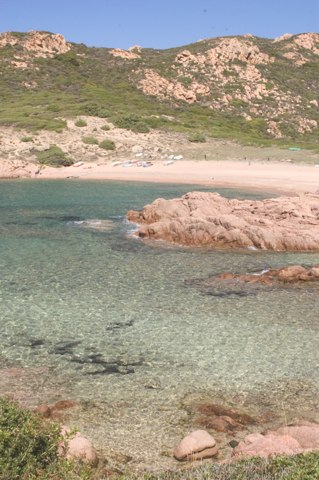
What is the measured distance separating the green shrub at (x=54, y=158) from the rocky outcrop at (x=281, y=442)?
57409 millimetres

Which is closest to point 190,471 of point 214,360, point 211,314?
point 214,360

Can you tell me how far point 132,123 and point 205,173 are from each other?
68.9ft

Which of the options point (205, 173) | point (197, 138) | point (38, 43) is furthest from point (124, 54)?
point (205, 173)

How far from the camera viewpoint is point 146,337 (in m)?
15.9

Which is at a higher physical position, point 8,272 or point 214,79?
point 214,79

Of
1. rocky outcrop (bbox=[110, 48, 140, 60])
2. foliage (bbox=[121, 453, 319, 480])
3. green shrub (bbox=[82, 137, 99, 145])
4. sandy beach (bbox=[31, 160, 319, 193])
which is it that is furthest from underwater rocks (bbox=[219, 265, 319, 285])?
rocky outcrop (bbox=[110, 48, 140, 60])

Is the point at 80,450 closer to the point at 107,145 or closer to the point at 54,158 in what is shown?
the point at 54,158

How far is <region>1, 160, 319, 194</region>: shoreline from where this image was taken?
54.3 m

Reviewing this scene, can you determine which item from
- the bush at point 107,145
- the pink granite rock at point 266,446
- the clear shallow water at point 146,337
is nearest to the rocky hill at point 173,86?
the bush at point 107,145

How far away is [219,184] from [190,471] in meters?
48.1

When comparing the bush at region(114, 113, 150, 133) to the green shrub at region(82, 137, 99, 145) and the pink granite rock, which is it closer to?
the green shrub at region(82, 137, 99, 145)

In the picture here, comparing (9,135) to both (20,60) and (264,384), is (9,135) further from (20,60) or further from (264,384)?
(264,384)

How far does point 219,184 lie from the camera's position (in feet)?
182

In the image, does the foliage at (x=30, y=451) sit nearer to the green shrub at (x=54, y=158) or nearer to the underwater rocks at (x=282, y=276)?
the underwater rocks at (x=282, y=276)
